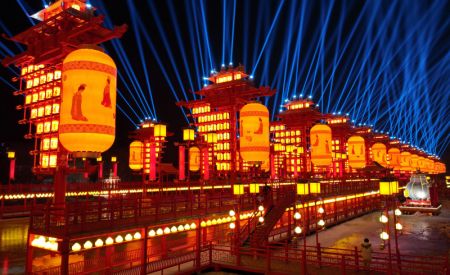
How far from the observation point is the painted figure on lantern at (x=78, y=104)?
31.4 feet

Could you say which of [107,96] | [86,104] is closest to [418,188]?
[107,96]

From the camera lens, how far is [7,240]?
18.1 meters

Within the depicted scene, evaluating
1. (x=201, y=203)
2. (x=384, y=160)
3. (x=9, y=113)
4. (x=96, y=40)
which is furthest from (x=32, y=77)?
(x=384, y=160)

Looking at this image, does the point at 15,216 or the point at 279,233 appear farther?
the point at 15,216

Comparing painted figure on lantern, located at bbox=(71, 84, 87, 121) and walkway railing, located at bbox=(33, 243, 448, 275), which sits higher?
painted figure on lantern, located at bbox=(71, 84, 87, 121)

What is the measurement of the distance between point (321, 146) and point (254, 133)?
500 centimetres

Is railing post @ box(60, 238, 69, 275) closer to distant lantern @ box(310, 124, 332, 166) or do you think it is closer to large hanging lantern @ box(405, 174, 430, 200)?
distant lantern @ box(310, 124, 332, 166)

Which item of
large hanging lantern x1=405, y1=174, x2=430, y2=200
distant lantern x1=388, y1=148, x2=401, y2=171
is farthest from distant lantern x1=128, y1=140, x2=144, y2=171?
large hanging lantern x1=405, y1=174, x2=430, y2=200

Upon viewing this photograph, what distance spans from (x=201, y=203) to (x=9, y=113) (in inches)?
868

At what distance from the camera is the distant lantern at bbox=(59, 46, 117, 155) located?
958cm

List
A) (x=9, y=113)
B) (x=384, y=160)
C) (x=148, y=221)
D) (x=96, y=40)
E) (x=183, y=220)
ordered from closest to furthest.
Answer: (x=148, y=221) < (x=183, y=220) < (x=96, y=40) < (x=384, y=160) < (x=9, y=113)

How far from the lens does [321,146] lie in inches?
730

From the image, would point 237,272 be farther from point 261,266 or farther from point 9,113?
point 9,113

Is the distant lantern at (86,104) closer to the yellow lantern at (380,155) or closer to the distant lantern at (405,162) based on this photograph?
the yellow lantern at (380,155)
